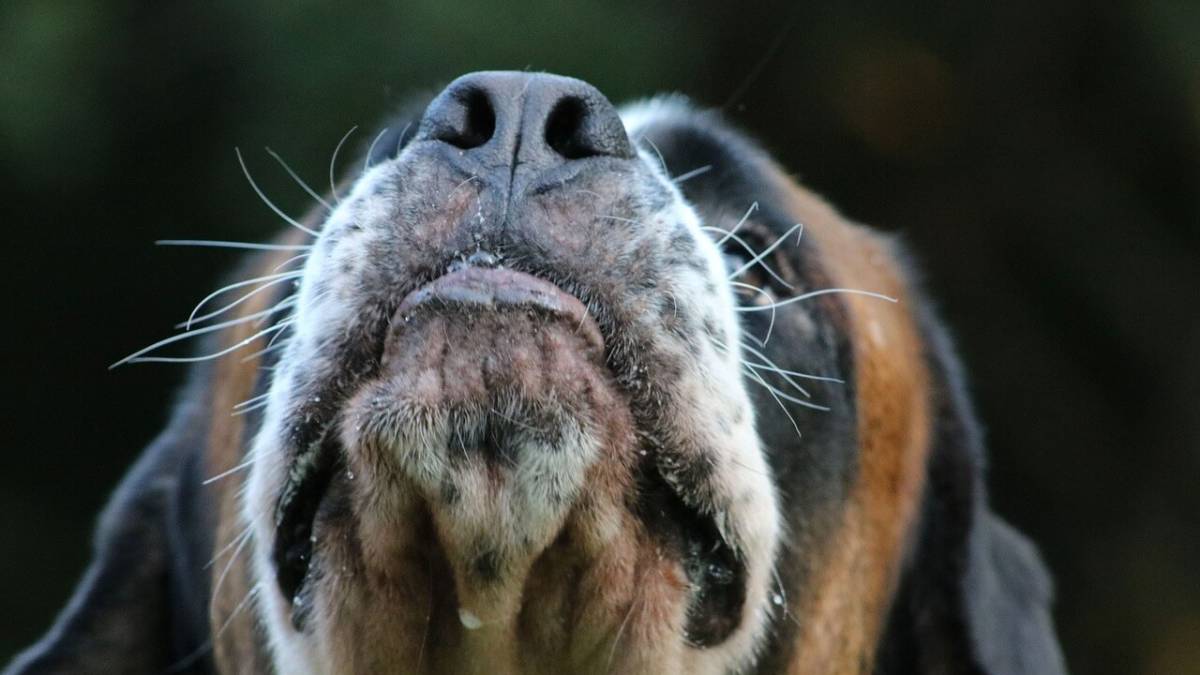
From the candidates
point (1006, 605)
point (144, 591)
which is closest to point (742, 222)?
point (1006, 605)

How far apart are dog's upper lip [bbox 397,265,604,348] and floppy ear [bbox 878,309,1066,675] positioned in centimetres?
144

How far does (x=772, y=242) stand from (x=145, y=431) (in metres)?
4.70

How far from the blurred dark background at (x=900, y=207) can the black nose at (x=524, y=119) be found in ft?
10.1

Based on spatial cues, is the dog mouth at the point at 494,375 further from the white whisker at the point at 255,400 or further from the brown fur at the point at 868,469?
the brown fur at the point at 868,469

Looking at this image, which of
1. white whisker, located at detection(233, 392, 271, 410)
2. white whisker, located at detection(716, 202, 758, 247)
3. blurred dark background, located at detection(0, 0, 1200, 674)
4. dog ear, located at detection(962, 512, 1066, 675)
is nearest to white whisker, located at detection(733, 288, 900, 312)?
white whisker, located at detection(716, 202, 758, 247)

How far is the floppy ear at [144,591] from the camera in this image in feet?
10.6

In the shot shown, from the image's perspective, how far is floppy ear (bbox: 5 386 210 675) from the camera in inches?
127

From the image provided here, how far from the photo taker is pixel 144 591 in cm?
334

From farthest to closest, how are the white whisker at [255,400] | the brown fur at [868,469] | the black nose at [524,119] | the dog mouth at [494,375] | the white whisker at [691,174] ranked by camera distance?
the brown fur at [868,469] → the white whisker at [691,174] → the white whisker at [255,400] → the black nose at [524,119] → the dog mouth at [494,375]

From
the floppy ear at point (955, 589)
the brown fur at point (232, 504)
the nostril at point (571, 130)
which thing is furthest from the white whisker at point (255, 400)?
the floppy ear at point (955, 589)

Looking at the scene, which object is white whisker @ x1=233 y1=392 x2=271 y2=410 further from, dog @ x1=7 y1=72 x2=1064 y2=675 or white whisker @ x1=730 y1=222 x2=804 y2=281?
white whisker @ x1=730 y1=222 x2=804 y2=281

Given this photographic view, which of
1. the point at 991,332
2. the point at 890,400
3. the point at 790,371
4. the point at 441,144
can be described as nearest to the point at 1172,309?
the point at 991,332

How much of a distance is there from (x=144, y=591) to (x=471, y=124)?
156 centimetres

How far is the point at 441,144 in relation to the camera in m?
2.30
